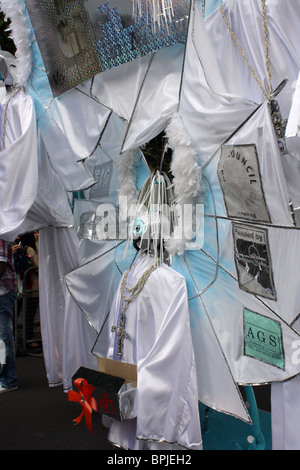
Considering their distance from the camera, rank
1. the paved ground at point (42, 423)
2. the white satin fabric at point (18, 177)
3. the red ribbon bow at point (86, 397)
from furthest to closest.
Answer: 1. the paved ground at point (42, 423)
2. the white satin fabric at point (18, 177)
3. the red ribbon bow at point (86, 397)

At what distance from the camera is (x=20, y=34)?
2.50 metres

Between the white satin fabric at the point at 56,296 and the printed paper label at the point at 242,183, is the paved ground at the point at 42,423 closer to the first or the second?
the white satin fabric at the point at 56,296

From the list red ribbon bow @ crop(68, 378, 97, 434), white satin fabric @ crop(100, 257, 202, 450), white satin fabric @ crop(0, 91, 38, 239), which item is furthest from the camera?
white satin fabric @ crop(0, 91, 38, 239)

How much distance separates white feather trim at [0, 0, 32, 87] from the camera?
8.07 ft

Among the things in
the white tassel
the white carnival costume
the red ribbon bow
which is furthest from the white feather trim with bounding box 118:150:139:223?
the red ribbon bow

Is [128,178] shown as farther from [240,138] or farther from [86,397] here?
[86,397]

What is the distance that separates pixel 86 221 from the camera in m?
2.60

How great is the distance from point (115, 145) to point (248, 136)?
995mm

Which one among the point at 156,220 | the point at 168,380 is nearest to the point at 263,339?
the point at 168,380

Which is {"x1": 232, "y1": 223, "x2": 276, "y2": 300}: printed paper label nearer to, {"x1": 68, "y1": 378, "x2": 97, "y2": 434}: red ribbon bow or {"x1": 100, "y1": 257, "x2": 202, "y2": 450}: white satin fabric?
{"x1": 100, "y1": 257, "x2": 202, "y2": 450}: white satin fabric

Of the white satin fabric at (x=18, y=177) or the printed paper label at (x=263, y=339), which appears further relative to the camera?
the white satin fabric at (x=18, y=177)

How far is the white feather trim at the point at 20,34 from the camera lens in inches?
96.8

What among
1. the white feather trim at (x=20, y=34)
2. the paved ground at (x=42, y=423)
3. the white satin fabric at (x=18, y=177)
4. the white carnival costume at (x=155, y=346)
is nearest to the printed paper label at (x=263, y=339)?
the white carnival costume at (x=155, y=346)

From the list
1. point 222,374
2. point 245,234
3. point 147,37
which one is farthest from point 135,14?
point 222,374
